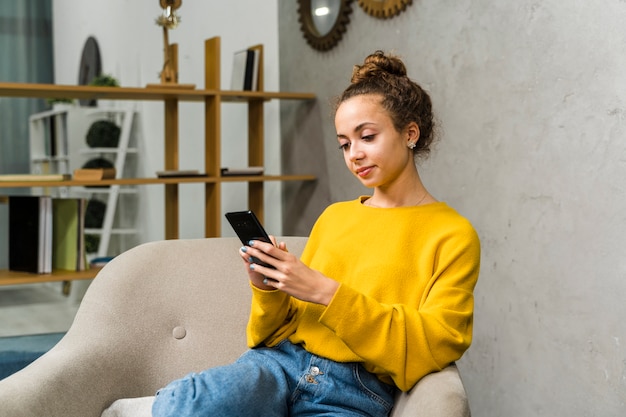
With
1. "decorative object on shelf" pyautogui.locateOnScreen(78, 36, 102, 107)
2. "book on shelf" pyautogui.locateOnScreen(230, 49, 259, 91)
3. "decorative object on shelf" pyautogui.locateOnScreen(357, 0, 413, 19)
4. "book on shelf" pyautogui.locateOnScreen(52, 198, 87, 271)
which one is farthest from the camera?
"decorative object on shelf" pyautogui.locateOnScreen(78, 36, 102, 107)

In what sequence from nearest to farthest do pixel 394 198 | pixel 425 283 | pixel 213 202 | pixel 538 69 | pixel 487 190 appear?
pixel 425 283 → pixel 394 198 → pixel 538 69 → pixel 487 190 → pixel 213 202

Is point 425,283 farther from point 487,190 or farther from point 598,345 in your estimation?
point 487,190

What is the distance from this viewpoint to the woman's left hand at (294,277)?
4.24 feet

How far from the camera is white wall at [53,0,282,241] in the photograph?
12.7 ft

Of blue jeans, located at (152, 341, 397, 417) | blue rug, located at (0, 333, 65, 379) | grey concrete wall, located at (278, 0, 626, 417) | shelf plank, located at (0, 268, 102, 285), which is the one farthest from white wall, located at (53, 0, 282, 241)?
blue jeans, located at (152, 341, 397, 417)

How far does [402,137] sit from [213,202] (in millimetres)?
1902

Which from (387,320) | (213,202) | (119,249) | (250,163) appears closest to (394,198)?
(387,320)

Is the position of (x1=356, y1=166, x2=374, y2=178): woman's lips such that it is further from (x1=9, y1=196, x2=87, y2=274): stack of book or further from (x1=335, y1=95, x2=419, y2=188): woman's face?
(x1=9, y1=196, x2=87, y2=274): stack of book

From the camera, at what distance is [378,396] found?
1.40 metres

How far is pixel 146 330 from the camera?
64.8 inches

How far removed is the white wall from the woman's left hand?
8.04 ft

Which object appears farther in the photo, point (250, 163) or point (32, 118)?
point (32, 118)

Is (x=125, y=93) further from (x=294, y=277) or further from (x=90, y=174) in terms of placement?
(x=294, y=277)

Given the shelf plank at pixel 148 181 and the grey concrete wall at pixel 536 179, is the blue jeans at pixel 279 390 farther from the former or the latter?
the shelf plank at pixel 148 181
